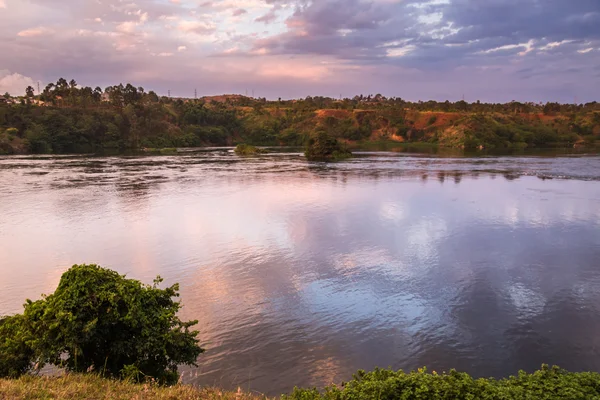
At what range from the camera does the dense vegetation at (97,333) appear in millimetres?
8234

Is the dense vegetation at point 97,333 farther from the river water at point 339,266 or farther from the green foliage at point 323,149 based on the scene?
the green foliage at point 323,149

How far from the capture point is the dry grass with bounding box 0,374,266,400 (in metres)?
6.83

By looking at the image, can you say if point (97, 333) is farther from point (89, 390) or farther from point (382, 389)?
point (382, 389)

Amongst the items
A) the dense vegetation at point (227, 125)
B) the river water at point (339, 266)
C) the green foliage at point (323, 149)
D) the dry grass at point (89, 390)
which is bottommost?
the river water at point (339, 266)

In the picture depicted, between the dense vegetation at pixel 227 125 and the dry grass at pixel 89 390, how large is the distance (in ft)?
287

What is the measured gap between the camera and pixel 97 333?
8.66 m

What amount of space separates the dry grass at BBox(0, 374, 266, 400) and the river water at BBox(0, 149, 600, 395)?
2554 millimetres

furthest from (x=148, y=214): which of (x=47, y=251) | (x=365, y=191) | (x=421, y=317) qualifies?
(x=421, y=317)

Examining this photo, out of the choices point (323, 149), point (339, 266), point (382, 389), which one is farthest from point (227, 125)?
point (382, 389)

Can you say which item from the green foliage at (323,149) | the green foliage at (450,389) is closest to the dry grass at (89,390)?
the green foliage at (450,389)

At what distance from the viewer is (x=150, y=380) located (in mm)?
8375

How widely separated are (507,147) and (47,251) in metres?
106

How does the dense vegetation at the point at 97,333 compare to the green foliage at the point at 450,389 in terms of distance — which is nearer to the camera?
the green foliage at the point at 450,389

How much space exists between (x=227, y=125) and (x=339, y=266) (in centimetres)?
12094
